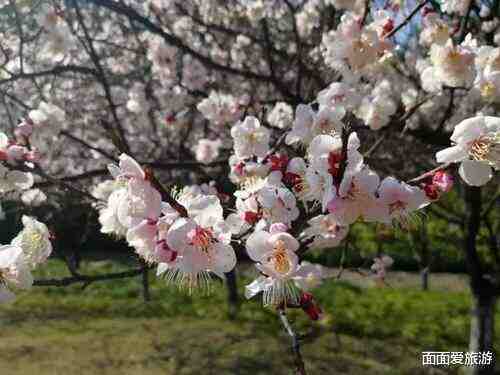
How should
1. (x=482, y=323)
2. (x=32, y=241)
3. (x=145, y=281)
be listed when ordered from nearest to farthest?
(x=32, y=241) < (x=145, y=281) < (x=482, y=323)

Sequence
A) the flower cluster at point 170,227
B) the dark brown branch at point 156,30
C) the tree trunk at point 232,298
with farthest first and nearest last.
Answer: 1. the tree trunk at point 232,298
2. the dark brown branch at point 156,30
3. the flower cluster at point 170,227

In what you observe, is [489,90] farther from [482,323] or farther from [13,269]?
[482,323]

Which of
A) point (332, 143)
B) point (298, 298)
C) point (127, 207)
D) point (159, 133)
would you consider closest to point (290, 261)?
point (298, 298)

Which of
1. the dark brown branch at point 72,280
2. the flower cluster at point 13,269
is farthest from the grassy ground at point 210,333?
the flower cluster at point 13,269

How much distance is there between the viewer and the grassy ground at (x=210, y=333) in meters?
5.55

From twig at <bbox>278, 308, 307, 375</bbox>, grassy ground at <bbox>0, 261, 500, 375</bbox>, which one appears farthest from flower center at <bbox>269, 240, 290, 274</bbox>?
grassy ground at <bbox>0, 261, 500, 375</bbox>

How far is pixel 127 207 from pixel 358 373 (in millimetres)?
4702

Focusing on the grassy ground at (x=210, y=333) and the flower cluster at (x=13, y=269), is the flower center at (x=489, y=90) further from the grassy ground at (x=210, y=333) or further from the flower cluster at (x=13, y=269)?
the grassy ground at (x=210, y=333)

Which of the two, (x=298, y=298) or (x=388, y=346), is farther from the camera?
(x=388, y=346)

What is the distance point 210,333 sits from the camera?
657cm

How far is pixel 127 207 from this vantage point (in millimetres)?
1148

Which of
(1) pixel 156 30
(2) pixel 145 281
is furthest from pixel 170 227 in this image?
(1) pixel 156 30

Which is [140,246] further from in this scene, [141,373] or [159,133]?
[159,133]

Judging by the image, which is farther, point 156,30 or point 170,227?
point 156,30
